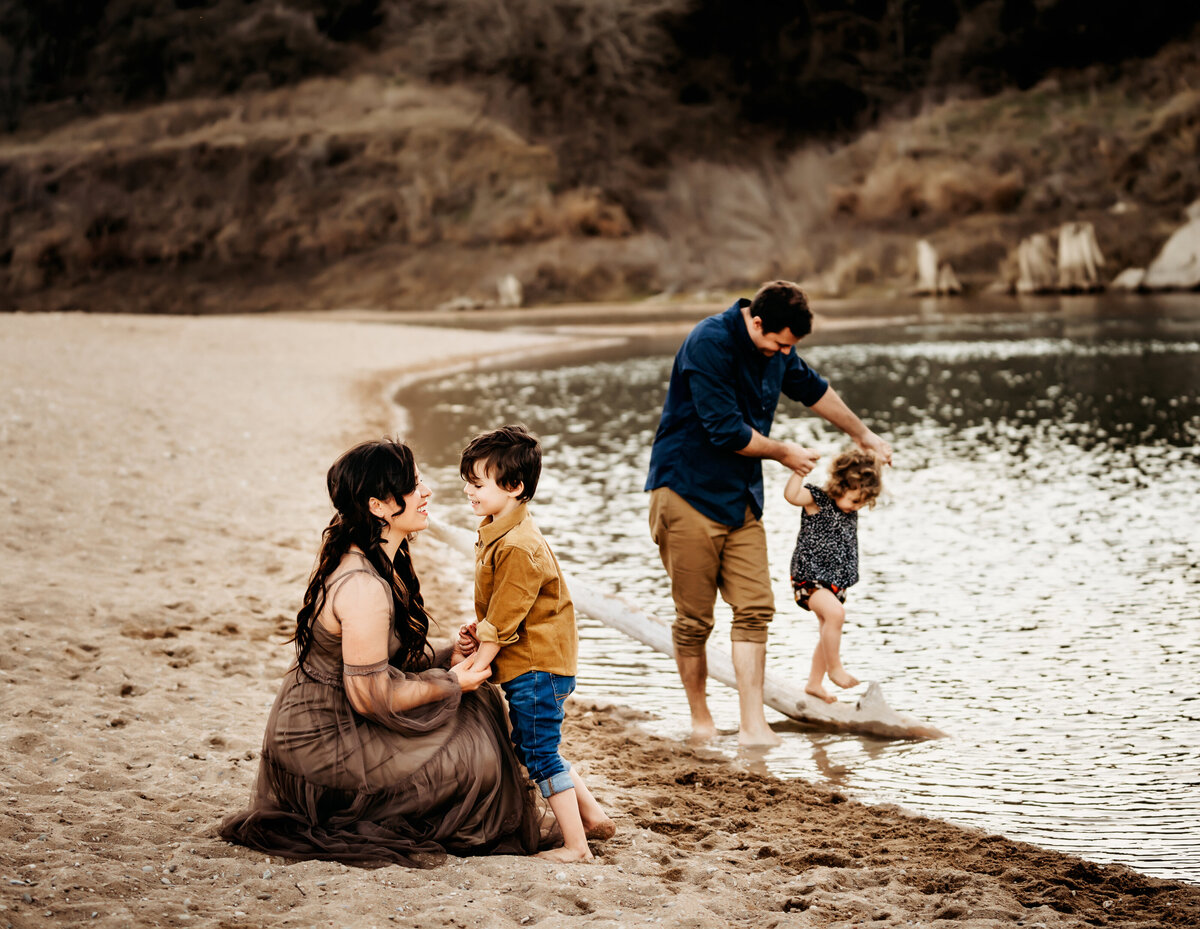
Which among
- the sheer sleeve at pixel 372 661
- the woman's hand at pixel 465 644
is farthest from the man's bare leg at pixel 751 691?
the sheer sleeve at pixel 372 661

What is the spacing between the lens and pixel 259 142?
8756 cm

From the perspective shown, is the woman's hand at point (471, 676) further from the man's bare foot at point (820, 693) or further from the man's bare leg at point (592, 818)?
the man's bare foot at point (820, 693)

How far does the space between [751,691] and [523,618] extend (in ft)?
6.12

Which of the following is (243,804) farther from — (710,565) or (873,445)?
(873,445)

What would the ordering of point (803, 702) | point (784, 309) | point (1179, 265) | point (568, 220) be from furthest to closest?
1. point (568, 220)
2. point (1179, 265)
3. point (803, 702)
4. point (784, 309)

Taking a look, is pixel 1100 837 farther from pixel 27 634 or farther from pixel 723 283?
pixel 723 283

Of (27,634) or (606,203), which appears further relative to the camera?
(606,203)

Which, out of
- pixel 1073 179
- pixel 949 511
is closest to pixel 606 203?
pixel 1073 179

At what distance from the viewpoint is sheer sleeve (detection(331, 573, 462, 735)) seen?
3.43 m

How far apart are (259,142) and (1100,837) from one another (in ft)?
301

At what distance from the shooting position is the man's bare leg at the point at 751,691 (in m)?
5.14

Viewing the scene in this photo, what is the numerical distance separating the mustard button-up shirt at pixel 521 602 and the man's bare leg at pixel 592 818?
17.7 inches

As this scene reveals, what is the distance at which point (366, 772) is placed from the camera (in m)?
3.51

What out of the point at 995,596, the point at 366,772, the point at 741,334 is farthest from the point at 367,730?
the point at 995,596
